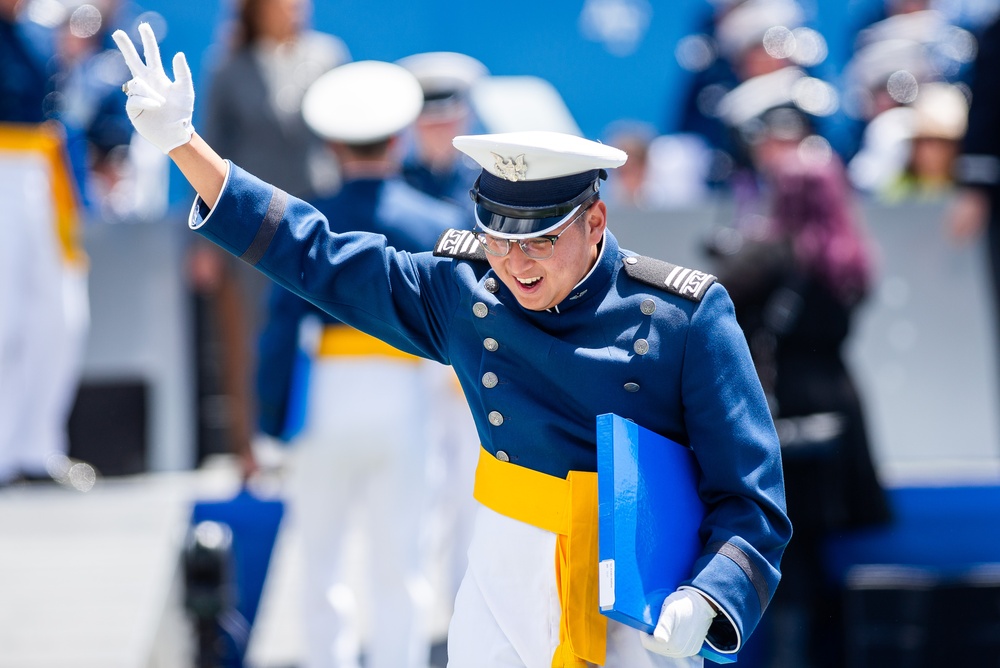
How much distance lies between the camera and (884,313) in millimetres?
7023

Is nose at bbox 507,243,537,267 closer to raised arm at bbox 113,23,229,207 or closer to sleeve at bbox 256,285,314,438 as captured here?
raised arm at bbox 113,23,229,207

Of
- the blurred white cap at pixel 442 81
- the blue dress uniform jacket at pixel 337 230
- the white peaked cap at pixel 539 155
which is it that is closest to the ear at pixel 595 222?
the white peaked cap at pixel 539 155

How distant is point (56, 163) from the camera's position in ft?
19.6

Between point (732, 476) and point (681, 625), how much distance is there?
0.29 meters

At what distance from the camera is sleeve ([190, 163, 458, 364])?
2.83 metres

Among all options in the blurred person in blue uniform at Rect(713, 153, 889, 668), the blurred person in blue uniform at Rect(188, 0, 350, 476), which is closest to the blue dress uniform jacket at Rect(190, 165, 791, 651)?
the blurred person in blue uniform at Rect(713, 153, 889, 668)

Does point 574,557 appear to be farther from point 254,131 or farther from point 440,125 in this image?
point 440,125

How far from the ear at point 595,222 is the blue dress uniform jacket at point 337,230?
1948mm

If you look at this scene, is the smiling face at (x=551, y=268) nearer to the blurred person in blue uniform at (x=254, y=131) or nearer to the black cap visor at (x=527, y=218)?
the black cap visor at (x=527, y=218)

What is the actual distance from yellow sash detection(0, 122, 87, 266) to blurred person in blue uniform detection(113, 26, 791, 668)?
3292 millimetres

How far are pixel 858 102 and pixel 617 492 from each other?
6.32 metres

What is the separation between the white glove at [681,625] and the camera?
2529 millimetres

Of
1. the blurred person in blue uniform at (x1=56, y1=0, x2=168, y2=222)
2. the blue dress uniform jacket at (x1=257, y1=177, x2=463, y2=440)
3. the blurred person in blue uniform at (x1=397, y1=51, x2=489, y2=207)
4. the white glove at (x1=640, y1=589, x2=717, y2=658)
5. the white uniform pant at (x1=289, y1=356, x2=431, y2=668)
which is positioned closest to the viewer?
the white glove at (x1=640, y1=589, x2=717, y2=658)

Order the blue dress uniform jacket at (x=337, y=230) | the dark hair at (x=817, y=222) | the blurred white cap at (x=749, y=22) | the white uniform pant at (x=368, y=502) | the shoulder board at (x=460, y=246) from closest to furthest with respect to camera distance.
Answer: the shoulder board at (x=460, y=246), the blue dress uniform jacket at (x=337, y=230), the white uniform pant at (x=368, y=502), the dark hair at (x=817, y=222), the blurred white cap at (x=749, y=22)
